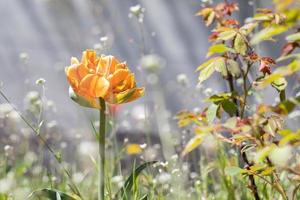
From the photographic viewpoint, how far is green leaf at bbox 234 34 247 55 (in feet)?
4.06

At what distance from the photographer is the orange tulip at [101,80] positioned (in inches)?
46.9

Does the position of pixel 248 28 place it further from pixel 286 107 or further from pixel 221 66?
pixel 286 107

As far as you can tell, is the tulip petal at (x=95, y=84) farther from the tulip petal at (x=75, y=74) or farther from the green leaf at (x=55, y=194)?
the green leaf at (x=55, y=194)

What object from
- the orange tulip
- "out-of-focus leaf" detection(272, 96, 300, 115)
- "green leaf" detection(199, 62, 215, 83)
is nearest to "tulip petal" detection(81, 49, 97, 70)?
the orange tulip

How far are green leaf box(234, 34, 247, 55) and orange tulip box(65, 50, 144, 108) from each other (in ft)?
0.69

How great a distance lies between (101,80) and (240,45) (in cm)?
28

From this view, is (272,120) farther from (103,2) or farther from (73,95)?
(103,2)

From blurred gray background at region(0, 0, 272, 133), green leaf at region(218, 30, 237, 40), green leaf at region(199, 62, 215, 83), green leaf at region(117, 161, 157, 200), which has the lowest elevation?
green leaf at region(117, 161, 157, 200)

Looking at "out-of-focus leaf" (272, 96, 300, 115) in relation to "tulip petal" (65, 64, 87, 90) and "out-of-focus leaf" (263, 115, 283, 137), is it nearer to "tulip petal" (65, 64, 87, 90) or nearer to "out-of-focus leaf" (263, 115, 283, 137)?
"out-of-focus leaf" (263, 115, 283, 137)

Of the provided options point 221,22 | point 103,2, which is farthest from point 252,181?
point 103,2

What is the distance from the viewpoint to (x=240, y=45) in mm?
1244

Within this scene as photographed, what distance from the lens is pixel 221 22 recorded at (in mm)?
1805

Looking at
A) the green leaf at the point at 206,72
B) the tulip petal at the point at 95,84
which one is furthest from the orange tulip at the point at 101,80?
the green leaf at the point at 206,72

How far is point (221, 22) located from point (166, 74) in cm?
176
